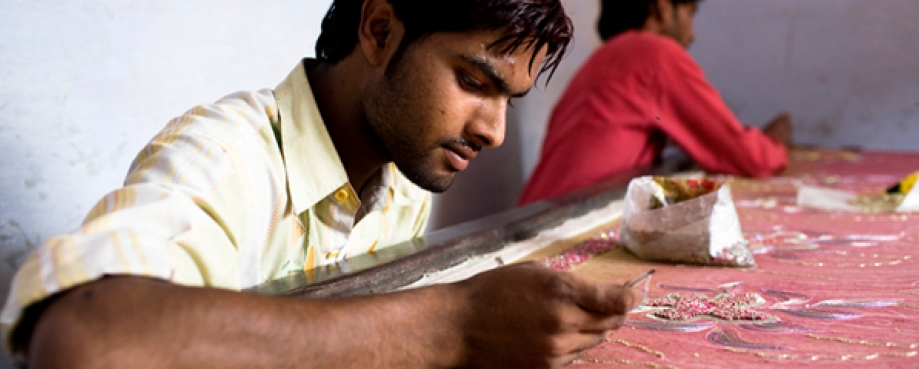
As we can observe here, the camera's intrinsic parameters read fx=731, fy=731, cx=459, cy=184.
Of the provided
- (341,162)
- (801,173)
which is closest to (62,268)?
(341,162)

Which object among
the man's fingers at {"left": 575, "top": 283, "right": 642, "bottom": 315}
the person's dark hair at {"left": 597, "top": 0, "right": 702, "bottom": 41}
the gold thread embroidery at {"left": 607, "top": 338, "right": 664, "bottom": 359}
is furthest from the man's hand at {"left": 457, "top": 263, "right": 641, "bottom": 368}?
the person's dark hair at {"left": 597, "top": 0, "right": 702, "bottom": 41}

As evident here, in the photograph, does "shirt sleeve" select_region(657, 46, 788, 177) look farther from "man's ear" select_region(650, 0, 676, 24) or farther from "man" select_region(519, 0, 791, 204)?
"man's ear" select_region(650, 0, 676, 24)

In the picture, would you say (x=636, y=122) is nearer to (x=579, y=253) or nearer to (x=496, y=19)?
(x=579, y=253)

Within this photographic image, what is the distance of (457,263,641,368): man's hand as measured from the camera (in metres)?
0.82

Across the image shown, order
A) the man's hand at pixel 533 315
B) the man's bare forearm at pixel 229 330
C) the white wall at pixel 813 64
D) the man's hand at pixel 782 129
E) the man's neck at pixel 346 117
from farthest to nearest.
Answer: the white wall at pixel 813 64 → the man's hand at pixel 782 129 → the man's neck at pixel 346 117 → the man's hand at pixel 533 315 → the man's bare forearm at pixel 229 330

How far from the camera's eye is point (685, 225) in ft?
4.56

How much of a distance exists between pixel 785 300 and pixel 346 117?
789 mm

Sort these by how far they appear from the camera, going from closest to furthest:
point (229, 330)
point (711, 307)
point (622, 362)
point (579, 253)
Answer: point (229, 330), point (622, 362), point (711, 307), point (579, 253)

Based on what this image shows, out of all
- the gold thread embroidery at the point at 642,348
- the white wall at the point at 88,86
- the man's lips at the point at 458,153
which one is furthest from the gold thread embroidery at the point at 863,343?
the white wall at the point at 88,86

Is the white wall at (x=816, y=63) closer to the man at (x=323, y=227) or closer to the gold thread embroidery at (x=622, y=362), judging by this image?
the man at (x=323, y=227)

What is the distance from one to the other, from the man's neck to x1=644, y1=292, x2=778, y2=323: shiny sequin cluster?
0.54 metres

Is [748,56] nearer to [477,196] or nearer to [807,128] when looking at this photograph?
[807,128]

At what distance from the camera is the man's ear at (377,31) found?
122 cm

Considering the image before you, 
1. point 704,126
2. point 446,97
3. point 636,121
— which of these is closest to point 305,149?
point 446,97
